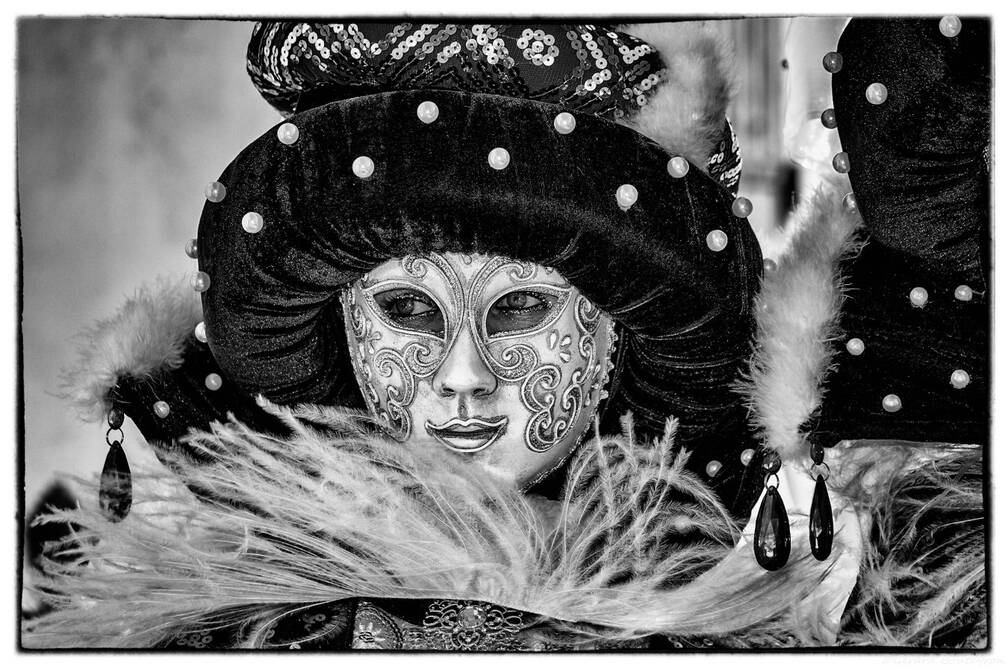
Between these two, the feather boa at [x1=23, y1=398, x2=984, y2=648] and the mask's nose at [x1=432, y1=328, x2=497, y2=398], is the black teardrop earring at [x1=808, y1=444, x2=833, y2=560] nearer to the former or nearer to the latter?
the feather boa at [x1=23, y1=398, x2=984, y2=648]

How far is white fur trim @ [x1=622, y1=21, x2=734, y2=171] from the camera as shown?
1.41 m

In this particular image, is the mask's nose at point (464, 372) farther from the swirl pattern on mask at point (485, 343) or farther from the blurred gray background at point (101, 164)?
the blurred gray background at point (101, 164)

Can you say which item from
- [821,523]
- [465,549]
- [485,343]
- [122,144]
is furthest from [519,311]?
[122,144]

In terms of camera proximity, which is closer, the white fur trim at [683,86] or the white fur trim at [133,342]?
the white fur trim at [683,86]

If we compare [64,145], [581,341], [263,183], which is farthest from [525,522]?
[64,145]

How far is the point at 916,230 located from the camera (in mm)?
1376

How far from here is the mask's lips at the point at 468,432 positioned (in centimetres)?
143

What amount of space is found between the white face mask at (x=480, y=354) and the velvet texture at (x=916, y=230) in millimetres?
296

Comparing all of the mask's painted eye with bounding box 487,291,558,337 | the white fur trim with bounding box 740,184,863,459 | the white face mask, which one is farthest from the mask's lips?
the white fur trim with bounding box 740,184,863,459

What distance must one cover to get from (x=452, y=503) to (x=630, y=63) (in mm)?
525

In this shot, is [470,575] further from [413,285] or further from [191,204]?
[191,204]

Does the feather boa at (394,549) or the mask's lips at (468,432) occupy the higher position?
the mask's lips at (468,432)

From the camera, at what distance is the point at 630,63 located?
4.62 feet

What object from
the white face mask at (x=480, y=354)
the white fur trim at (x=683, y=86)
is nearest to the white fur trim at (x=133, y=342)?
the white face mask at (x=480, y=354)
